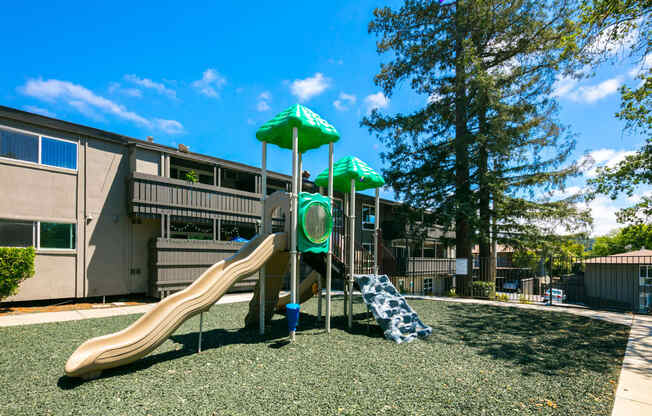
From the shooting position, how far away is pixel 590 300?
2077 cm

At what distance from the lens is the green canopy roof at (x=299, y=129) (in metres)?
6.77

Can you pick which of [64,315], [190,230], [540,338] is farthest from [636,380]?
[190,230]

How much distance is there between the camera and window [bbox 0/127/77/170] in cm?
992

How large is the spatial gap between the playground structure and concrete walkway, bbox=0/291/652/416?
11.8 feet

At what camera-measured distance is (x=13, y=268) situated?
9102 mm

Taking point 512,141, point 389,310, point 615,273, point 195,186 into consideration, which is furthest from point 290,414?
point 615,273

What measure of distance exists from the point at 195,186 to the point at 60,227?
4483 mm

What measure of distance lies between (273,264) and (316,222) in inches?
58.0

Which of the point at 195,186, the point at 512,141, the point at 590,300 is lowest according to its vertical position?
the point at 590,300

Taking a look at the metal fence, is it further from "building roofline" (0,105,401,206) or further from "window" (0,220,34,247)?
"window" (0,220,34,247)

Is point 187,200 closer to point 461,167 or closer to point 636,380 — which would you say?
point 461,167

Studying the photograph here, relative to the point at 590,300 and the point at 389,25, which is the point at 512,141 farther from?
the point at 590,300

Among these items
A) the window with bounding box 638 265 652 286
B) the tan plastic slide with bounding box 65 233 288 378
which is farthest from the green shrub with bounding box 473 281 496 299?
the tan plastic slide with bounding box 65 233 288 378

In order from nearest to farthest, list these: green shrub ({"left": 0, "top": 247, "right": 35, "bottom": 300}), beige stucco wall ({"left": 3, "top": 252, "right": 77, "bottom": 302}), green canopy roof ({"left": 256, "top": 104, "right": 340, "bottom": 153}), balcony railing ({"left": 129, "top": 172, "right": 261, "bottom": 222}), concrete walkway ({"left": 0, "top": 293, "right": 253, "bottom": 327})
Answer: green canopy roof ({"left": 256, "top": 104, "right": 340, "bottom": 153}) → concrete walkway ({"left": 0, "top": 293, "right": 253, "bottom": 327}) → green shrub ({"left": 0, "top": 247, "right": 35, "bottom": 300}) → beige stucco wall ({"left": 3, "top": 252, "right": 77, "bottom": 302}) → balcony railing ({"left": 129, "top": 172, "right": 261, "bottom": 222})
